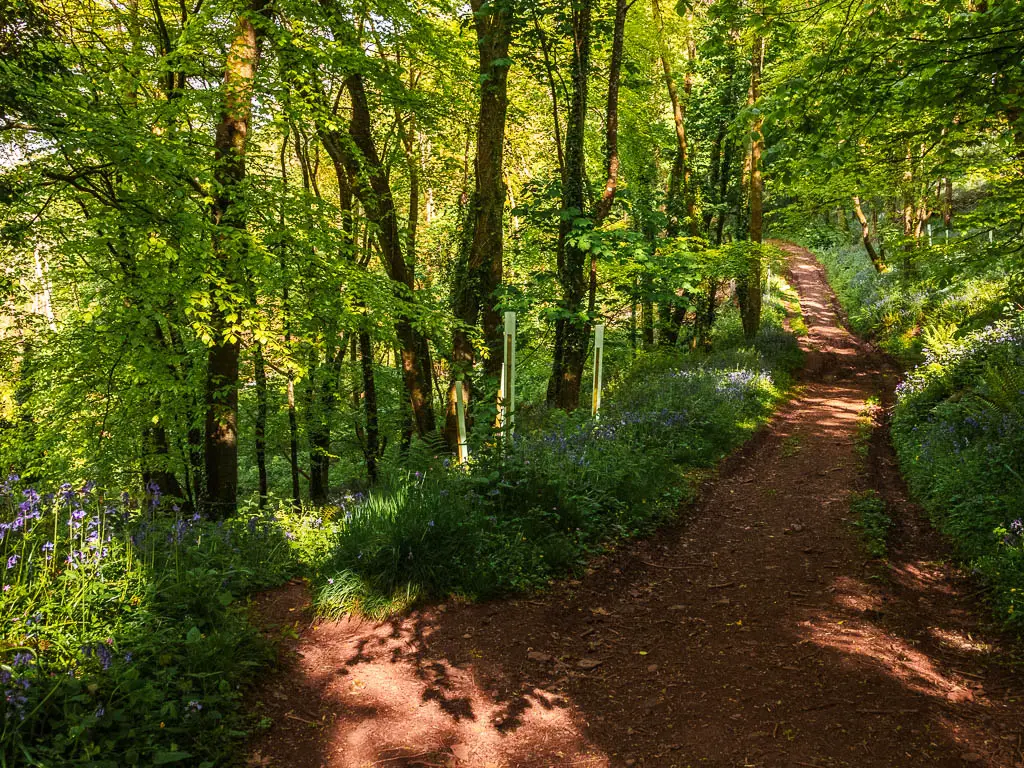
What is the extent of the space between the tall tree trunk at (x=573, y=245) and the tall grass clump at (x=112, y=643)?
6434 millimetres

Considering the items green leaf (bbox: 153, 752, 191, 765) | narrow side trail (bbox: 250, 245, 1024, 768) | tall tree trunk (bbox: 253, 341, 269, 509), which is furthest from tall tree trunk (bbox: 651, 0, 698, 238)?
green leaf (bbox: 153, 752, 191, 765)

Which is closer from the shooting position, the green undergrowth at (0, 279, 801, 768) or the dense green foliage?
the green undergrowth at (0, 279, 801, 768)

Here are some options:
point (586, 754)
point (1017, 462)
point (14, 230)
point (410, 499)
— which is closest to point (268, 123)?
point (14, 230)

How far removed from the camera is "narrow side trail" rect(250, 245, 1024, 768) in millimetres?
3398

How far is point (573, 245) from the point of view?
9219 mm

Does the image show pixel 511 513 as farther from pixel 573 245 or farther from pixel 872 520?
pixel 573 245

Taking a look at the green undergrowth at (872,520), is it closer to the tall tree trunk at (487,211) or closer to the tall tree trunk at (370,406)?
the tall tree trunk at (487,211)

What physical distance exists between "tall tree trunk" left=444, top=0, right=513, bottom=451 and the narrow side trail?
5.01 m

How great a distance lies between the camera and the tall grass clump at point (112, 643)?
2846 mm

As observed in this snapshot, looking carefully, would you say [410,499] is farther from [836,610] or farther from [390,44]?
[390,44]

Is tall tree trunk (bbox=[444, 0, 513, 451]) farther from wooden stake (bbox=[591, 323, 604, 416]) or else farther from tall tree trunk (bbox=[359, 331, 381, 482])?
tall tree trunk (bbox=[359, 331, 381, 482])

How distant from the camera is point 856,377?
53.7 ft

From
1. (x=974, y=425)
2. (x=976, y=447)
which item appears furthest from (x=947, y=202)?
(x=976, y=447)

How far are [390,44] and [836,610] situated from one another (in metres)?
11.6
